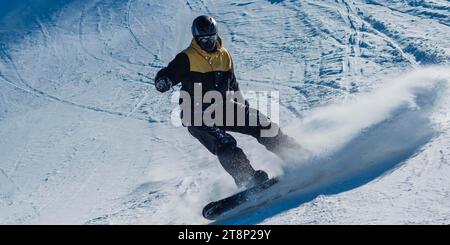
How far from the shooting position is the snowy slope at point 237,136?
6.13m

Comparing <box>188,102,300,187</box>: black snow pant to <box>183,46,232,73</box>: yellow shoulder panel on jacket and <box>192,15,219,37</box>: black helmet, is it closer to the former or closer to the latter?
<box>183,46,232,73</box>: yellow shoulder panel on jacket

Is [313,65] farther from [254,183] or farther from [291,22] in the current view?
[254,183]

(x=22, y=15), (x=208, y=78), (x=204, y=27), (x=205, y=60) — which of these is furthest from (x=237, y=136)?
(x=22, y=15)

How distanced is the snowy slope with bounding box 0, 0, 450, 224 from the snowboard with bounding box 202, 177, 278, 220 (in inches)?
5.6

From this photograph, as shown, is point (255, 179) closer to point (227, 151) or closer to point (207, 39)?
point (227, 151)

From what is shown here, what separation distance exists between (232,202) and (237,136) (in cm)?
285

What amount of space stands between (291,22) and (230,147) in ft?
21.5

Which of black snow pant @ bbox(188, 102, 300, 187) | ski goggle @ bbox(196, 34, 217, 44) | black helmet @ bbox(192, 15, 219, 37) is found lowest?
black snow pant @ bbox(188, 102, 300, 187)

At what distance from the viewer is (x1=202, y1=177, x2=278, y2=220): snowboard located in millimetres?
6223

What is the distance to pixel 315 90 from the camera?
978cm

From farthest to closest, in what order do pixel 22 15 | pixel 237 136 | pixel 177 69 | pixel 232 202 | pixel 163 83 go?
pixel 22 15
pixel 237 136
pixel 177 69
pixel 163 83
pixel 232 202

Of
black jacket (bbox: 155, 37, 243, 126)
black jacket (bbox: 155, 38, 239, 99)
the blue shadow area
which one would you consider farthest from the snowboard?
the blue shadow area

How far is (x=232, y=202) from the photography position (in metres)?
6.30

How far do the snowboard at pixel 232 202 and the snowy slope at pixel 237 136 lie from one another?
0.47ft
